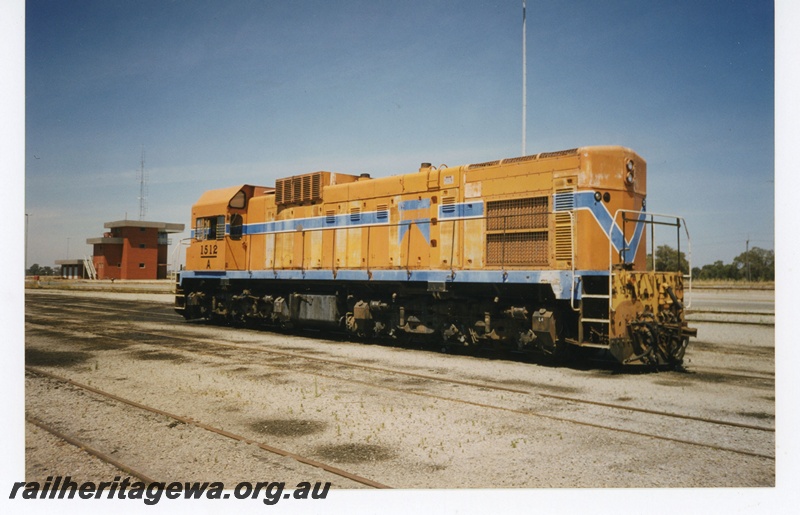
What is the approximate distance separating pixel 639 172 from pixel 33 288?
4098 centimetres

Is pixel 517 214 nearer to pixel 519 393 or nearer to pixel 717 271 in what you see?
pixel 519 393

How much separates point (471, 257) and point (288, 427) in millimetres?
5418

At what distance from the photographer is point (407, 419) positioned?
227 inches

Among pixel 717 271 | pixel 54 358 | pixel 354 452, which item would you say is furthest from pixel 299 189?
pixel 717 271

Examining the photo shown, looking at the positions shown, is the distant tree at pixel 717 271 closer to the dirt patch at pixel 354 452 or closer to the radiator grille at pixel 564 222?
the radiator grille at pixel 564 222

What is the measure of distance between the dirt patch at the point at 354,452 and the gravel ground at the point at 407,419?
2cm

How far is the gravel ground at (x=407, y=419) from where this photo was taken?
14.8 ft

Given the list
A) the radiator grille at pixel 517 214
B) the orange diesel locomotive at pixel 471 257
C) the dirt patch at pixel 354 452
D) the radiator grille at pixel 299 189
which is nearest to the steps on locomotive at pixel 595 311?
the orange diesel locomotive at pixel 471 257

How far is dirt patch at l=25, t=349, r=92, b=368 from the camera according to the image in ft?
29.6

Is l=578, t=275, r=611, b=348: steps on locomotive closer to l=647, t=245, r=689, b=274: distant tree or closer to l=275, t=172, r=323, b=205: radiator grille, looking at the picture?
l=647, t=245, r=689, b=274: distant tree

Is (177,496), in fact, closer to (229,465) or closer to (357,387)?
(229,465)

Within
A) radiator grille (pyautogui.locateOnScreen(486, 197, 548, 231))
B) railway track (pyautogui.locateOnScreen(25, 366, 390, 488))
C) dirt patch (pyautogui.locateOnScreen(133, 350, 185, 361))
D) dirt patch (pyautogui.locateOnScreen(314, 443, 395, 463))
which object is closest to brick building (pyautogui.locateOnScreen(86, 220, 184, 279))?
dirt patch (pyautogui.locateOnScreen(133, 350, 185, 361))

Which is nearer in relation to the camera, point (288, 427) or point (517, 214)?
point (288, 427)

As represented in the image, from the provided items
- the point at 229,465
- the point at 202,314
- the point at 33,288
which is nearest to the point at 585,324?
the point at 229,465
